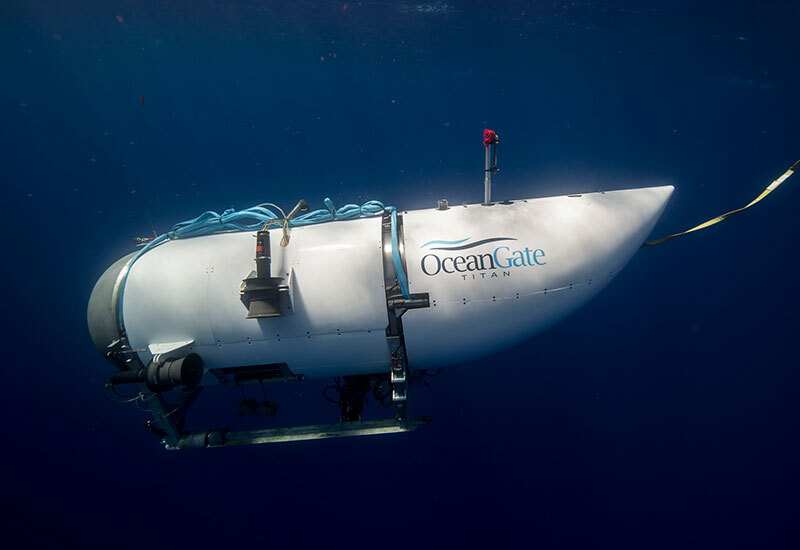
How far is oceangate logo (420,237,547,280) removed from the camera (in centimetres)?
183

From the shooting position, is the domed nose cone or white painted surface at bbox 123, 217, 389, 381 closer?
white painted surface at bbox 123, 217, 389, 381

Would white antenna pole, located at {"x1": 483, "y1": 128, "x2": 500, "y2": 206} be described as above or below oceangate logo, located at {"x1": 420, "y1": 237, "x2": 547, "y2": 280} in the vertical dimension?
above

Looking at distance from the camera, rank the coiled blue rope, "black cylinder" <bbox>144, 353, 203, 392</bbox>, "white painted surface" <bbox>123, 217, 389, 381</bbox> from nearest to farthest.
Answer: "black cylinder" <bbox>144, 353, 203, 392</bbox> → "white painted surface" <bbox>123, 217, 389, 381</bbox> → the coiled blue rope

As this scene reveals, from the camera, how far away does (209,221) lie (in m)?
2.28

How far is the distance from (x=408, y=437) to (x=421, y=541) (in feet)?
5.72

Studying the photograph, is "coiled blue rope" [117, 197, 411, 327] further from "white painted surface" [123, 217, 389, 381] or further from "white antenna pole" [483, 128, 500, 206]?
"white antenna pole" [483, 128, 500, 206]

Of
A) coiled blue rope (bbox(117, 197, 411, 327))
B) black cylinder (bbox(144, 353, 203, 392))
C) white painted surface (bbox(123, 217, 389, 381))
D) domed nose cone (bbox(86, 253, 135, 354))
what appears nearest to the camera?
black cylinder (bbox(144, 353, 203, 392))

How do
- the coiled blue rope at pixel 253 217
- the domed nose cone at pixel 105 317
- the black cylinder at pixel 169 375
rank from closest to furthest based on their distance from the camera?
the black cylinder at pixel 169 375 → the domed nose cone at pixel 105 317 → the coiled blue rope at pixel 253 217

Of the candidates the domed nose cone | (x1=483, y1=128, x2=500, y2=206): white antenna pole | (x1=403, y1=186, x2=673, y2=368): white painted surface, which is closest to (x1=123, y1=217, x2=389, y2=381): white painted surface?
the domed nose cone

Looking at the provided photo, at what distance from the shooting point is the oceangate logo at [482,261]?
6.02 ft

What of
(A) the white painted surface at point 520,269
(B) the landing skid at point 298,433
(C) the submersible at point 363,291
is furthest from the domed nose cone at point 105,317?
(A) the white painted surface at point 520,269

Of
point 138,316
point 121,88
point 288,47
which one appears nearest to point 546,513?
point 138,316

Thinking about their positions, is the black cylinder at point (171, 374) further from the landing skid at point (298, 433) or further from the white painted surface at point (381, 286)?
the landing skid at point (298, 433)

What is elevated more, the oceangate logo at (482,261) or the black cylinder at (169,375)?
the oceangate logo at (482,261)
